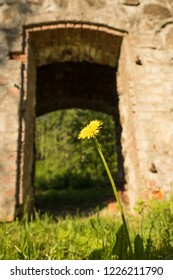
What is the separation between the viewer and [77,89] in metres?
6.59

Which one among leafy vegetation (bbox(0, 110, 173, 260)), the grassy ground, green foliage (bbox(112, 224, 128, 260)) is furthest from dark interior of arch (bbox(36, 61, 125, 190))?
green foliage (bbox(112, 224, 128, 260))

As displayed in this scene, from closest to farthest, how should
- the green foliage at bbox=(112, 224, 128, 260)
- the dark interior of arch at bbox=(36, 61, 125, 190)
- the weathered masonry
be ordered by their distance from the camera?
1. the green foliage at bbox=(112, 224, 128, 260)
2. the weathered masonry
3. the dark interior of arch at bbox=(36, 61, 125, 190)

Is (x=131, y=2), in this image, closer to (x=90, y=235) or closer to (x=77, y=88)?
(x=90, y=235)

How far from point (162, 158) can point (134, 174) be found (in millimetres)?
387

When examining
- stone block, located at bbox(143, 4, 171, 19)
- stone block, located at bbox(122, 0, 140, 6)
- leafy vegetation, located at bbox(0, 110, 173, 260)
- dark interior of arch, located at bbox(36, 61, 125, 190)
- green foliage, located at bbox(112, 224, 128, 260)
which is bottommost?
dark interior of arch, located at bbox(36, 61, 125, 190)

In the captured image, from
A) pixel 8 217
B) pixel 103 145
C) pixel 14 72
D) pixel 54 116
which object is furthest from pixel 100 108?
pixel 54 116

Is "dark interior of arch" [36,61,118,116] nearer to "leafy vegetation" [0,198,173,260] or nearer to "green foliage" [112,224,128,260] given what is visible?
"leafy vegetation" [0,198,173,260]

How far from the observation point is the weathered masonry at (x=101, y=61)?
9.59 feet

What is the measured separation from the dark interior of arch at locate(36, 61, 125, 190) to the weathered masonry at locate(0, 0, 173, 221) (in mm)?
Result: 2598

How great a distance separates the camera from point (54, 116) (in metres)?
20.1

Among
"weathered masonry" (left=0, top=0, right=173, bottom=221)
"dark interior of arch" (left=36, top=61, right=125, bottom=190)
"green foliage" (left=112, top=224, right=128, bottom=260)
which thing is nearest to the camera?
"green foliage" (left=112, top=224, right=128, bottom=260)

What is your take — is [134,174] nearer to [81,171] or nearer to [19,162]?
[19,162]

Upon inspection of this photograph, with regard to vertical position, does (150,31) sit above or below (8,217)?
above

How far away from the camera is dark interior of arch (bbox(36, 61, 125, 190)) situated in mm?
6434
